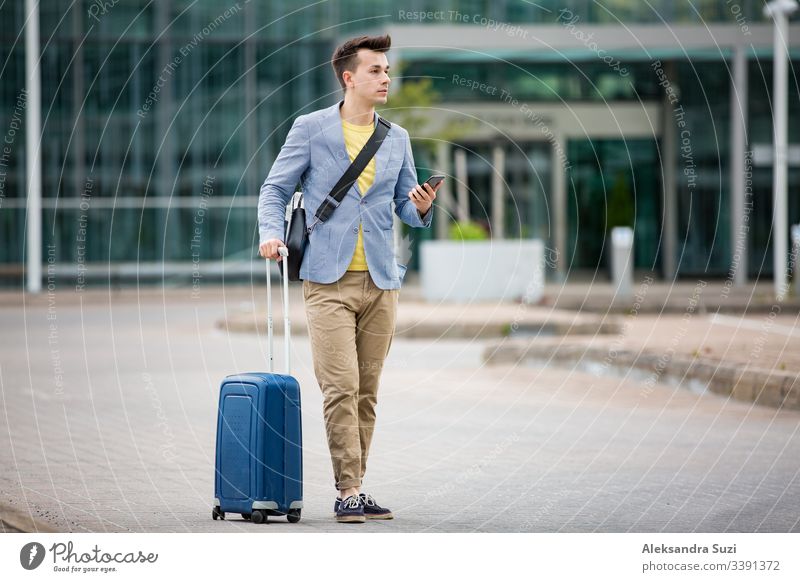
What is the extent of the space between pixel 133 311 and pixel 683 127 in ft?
52.3

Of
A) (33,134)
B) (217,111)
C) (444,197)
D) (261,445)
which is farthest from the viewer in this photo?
(217,111)

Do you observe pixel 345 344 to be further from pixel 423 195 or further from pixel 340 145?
pixel 340 145

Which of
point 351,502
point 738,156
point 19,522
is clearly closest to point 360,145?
point 351,502

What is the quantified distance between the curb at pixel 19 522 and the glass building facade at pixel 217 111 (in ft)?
95.9

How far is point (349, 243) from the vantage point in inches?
266

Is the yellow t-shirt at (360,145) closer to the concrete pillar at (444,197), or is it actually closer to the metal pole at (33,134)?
the concrete pillar at (444,197)

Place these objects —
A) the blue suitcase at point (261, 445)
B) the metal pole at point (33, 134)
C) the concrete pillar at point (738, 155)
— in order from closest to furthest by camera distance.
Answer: the blue suitcase at point (261, 445) < the metal pole at point (33, 134) < the concrete pillar at point (738, 155)

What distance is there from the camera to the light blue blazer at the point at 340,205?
6758 mm

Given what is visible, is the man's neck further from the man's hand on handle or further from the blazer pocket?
the man's hand on handle

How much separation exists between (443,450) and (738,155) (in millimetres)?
26756

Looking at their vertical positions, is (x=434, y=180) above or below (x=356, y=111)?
below

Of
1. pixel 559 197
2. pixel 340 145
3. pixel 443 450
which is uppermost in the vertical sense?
pixel 559 197

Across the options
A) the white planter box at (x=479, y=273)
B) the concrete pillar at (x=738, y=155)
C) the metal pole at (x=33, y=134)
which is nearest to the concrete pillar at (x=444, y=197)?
the white planter box at (x=479, y=273)
